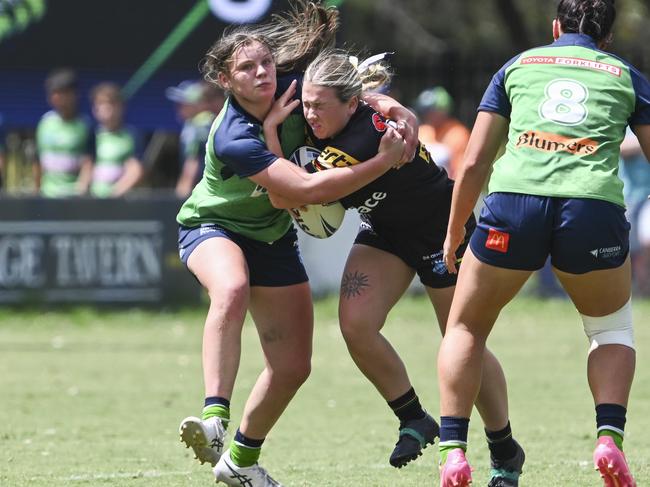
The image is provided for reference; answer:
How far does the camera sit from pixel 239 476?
19.5ft

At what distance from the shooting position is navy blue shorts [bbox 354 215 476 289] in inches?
238

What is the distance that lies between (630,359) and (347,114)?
5.09 ft

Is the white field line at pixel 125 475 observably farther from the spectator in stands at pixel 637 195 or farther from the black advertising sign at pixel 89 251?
the spectator in stands at pixel 637 195

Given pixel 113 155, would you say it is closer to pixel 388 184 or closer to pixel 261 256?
pixel 261 256

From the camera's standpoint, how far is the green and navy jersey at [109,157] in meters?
14.0

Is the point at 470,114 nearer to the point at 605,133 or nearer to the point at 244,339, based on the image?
the point at 244,339

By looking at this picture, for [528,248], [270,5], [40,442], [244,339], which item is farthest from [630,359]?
[270,5]

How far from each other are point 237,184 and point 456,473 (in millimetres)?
1630

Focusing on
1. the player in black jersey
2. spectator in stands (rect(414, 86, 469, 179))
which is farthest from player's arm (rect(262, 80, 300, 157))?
spectator in stands (rect(414, 86, 469, 179))

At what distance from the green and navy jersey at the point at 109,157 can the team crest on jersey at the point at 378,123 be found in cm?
854

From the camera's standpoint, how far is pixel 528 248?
5.16 metres

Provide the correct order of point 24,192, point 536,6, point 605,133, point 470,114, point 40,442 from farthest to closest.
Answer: point 536,6
point 470,114
point 24,192
point 40,442
point 605,133

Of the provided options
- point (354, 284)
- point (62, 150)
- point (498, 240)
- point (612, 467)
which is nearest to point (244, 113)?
point (354, 284)

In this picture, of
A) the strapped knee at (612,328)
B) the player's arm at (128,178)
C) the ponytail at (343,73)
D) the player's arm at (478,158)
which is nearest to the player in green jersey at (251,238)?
the ponytail at (343,73)
